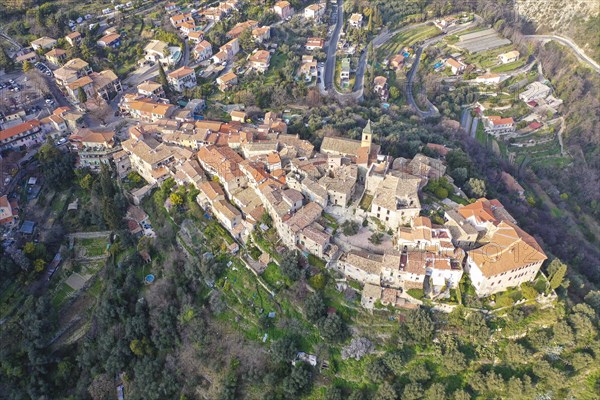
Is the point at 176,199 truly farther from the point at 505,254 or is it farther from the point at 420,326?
the point at 505,254

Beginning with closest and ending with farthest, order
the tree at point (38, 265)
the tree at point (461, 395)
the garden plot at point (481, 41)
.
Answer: the tree at point (461, 395), the tree at point (38, 265), the garden plot at point (481, 41)

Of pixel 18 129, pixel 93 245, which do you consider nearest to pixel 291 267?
pixel 93 245

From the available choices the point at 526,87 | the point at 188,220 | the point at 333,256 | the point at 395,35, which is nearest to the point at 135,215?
the point at 188,220

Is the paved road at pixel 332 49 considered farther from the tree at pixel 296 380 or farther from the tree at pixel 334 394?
the tree at pixel 334 394

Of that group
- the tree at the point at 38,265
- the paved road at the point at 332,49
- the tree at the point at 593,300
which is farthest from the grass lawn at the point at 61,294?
the tree at the point at 593,300

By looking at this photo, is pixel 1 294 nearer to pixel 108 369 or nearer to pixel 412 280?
pixel 108 369
